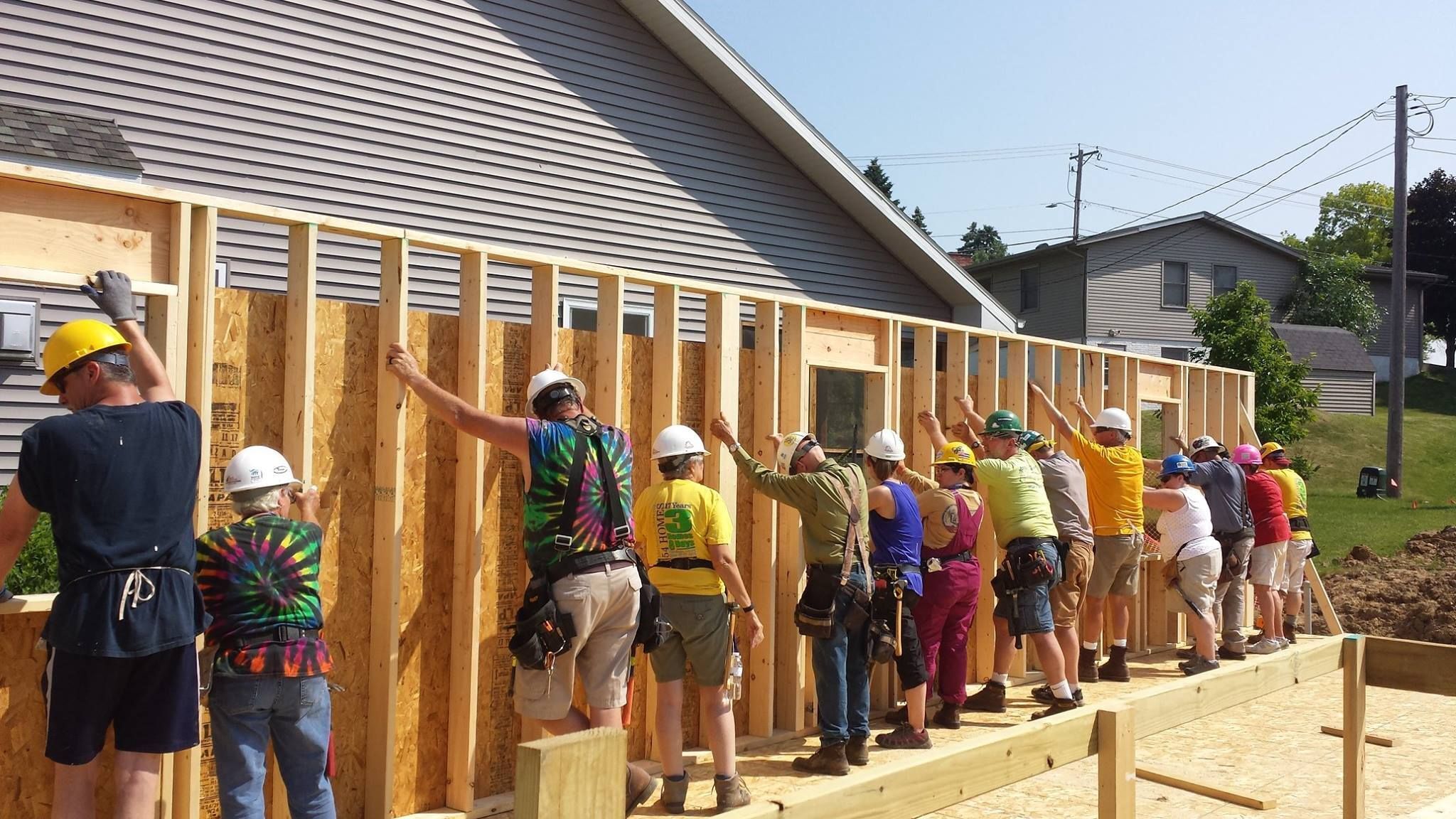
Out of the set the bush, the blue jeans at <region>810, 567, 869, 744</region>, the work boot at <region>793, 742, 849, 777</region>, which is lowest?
the work boot at <region>793, 742, 849, 777</region>

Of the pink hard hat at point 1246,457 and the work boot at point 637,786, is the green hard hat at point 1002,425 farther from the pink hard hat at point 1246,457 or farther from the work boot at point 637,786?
the pink hard hat at point 1246,457

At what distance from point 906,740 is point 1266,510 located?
559 cm

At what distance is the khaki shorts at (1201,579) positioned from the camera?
10.2 metres

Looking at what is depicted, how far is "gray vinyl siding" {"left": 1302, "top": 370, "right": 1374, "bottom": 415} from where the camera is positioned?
35875mm

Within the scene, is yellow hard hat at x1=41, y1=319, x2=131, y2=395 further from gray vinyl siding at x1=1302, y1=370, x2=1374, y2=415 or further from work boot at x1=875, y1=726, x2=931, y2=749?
gray vinyl siding at x1=1302, y1=370, x2=1374, y2=415

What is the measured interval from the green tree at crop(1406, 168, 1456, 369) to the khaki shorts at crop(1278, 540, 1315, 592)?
174ft

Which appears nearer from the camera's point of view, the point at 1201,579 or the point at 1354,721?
the point at 1354,721

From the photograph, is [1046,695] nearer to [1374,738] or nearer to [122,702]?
[1374,738]

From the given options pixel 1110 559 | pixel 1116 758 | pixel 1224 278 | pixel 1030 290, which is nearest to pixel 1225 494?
pixel 1110 559

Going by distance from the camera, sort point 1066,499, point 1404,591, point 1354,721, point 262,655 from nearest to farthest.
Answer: point 262,655 < point 1354,721 < point 1066,499 < point 1404,591

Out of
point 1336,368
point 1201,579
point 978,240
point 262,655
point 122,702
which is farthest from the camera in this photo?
point 978,240

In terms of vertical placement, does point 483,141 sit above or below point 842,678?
above

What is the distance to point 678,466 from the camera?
6.18 m

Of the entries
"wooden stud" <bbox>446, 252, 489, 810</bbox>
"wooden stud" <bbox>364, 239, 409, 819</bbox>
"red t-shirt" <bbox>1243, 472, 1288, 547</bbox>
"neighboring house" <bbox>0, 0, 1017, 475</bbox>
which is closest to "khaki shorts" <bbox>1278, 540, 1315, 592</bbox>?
"red t-shirt" <bbox>1243, 472, 1288, 547</bbox>
